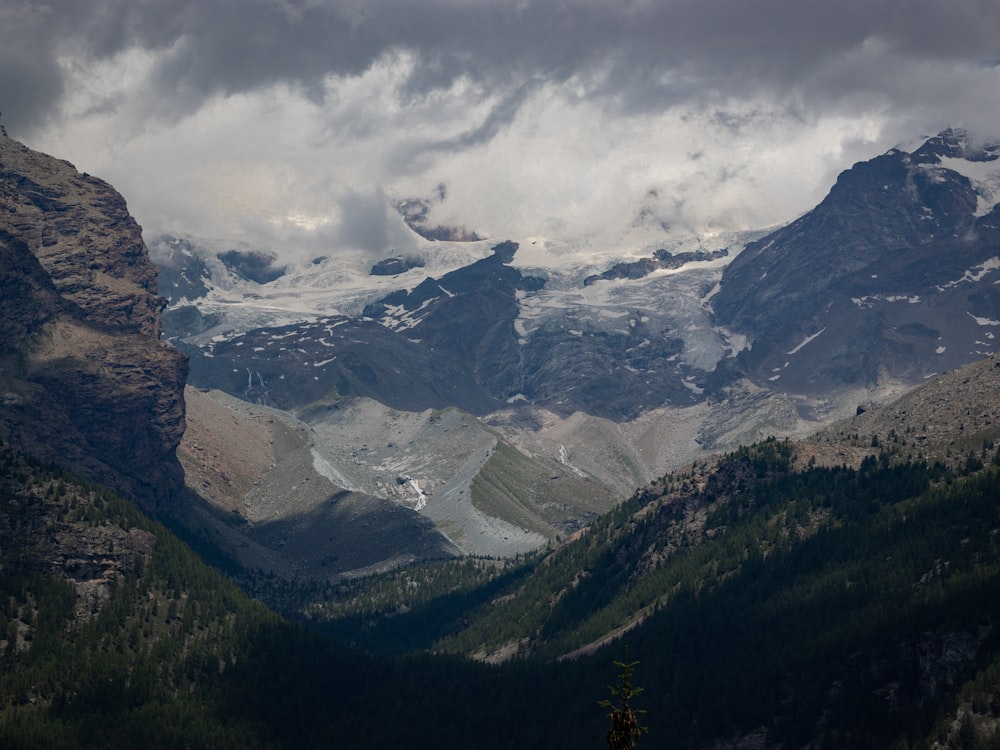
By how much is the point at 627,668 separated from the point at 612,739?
260 inches

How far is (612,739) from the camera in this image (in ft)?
433

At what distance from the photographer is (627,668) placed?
444 feet
